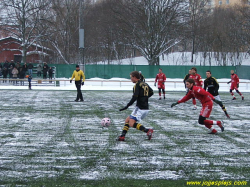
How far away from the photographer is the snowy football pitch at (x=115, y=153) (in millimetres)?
6252

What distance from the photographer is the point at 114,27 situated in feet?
168

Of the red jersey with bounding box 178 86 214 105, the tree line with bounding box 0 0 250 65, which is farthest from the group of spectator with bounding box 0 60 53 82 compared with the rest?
the red jersey with bounding box 178 86 214 105

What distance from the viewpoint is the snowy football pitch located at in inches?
246

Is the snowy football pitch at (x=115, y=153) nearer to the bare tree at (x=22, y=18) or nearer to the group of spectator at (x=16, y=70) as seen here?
the group of spectator at (x=16, y=70)

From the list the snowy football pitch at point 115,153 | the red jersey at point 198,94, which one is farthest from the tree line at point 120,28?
the red jersey at point 198,94

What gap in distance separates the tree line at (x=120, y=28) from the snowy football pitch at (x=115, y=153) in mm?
20071

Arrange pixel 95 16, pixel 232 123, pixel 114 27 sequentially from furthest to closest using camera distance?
pixel 95 16 < pixel 114 27 < pixel 232 123

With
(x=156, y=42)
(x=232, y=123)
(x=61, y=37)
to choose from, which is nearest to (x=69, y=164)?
(x=232, y=123)

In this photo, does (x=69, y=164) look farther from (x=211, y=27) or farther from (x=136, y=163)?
(x=211, y=27)

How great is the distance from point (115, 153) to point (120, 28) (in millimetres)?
41298

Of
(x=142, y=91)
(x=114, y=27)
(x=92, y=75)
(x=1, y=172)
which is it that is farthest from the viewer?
(x=114, y=27)

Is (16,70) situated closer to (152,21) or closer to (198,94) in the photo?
(152,21)

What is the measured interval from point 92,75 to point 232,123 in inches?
1168

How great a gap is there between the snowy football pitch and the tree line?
65.8 feet
